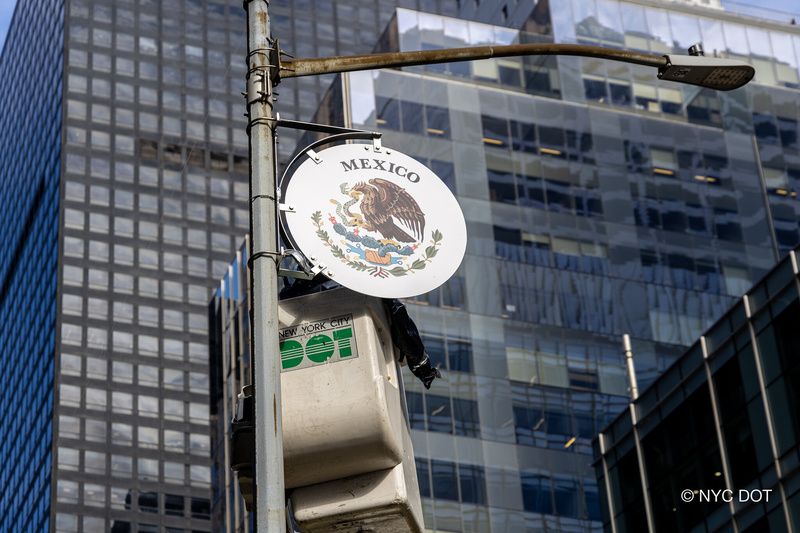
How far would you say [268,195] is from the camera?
721 centimetres

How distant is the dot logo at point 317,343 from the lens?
23.7 ft

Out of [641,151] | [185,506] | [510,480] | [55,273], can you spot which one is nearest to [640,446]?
[510,480]

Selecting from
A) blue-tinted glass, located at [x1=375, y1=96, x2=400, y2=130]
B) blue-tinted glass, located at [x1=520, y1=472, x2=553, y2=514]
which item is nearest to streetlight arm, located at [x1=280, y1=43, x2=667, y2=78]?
blue-tinted glass, located at [x1=520, y1=472, x2=553, y2=514]

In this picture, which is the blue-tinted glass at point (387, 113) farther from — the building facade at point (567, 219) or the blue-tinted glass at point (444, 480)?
the blue-tinted glass at point (444, 480)

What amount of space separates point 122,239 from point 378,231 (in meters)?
132

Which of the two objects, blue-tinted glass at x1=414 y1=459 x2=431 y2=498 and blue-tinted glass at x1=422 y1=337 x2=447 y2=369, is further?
blue-tinted glass at x1=422 y1=337 x2=447 y2=369

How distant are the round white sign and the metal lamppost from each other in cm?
21

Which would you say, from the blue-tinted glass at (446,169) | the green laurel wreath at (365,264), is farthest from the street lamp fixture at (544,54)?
the blue-tinted glass at (446,169)

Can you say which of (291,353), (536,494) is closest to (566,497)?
(536,494)

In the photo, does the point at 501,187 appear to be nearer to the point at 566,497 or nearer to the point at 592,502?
the point at 566,497

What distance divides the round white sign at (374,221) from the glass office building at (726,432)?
28.8m

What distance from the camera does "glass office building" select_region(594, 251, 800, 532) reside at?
35.7 meters

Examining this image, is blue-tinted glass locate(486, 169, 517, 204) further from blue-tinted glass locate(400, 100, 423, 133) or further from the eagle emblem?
the eagle emblem

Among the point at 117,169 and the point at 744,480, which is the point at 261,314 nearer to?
the point at 744,480
